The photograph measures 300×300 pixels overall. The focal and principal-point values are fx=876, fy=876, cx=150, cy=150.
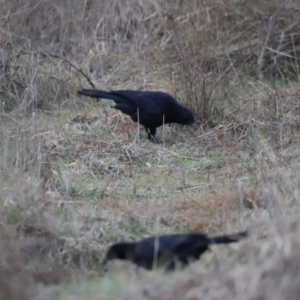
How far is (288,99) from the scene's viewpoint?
8977mm

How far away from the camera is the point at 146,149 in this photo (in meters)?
7.71

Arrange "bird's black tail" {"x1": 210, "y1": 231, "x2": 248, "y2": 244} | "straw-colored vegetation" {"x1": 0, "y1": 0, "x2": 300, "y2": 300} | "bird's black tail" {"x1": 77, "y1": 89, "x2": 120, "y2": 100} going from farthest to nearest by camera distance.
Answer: "bird's black tail" {"x1": 77, "y1": 89, "x2": 120, "y2": 100} → "bird's black tail" {"x1": 210, "y1": 231, "x2": 248, "y2": 244} → "straw-colored vegetation" {"x1": 0, "y1": 0, "x2": 300, "y2": 300}

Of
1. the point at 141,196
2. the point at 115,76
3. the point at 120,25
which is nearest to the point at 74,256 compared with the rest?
Answer: the point at 141,196

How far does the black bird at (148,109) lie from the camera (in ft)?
A: 27.0

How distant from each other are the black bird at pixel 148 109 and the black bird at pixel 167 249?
12.2ft

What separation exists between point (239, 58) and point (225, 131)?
2523mm

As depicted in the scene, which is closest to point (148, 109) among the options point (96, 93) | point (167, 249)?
point (96, 93)

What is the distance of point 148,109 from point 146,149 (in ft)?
2.23

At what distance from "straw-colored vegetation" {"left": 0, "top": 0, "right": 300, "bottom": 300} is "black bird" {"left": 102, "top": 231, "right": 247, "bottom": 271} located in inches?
2.7

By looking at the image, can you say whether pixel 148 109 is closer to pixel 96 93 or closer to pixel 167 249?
pixel 96 93

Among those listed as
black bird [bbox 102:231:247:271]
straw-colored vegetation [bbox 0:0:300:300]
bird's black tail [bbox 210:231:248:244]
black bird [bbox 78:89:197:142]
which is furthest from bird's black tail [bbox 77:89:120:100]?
bird's black tail [bbox 210:231:248:244]

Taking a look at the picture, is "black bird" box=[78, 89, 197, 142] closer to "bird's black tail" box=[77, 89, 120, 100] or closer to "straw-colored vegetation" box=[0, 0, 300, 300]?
"bird's black tail" box=[77, 89, 120, 100]

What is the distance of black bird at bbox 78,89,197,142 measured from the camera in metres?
8.24

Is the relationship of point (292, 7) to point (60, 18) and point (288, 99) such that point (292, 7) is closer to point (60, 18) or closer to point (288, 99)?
point (288, 99)
